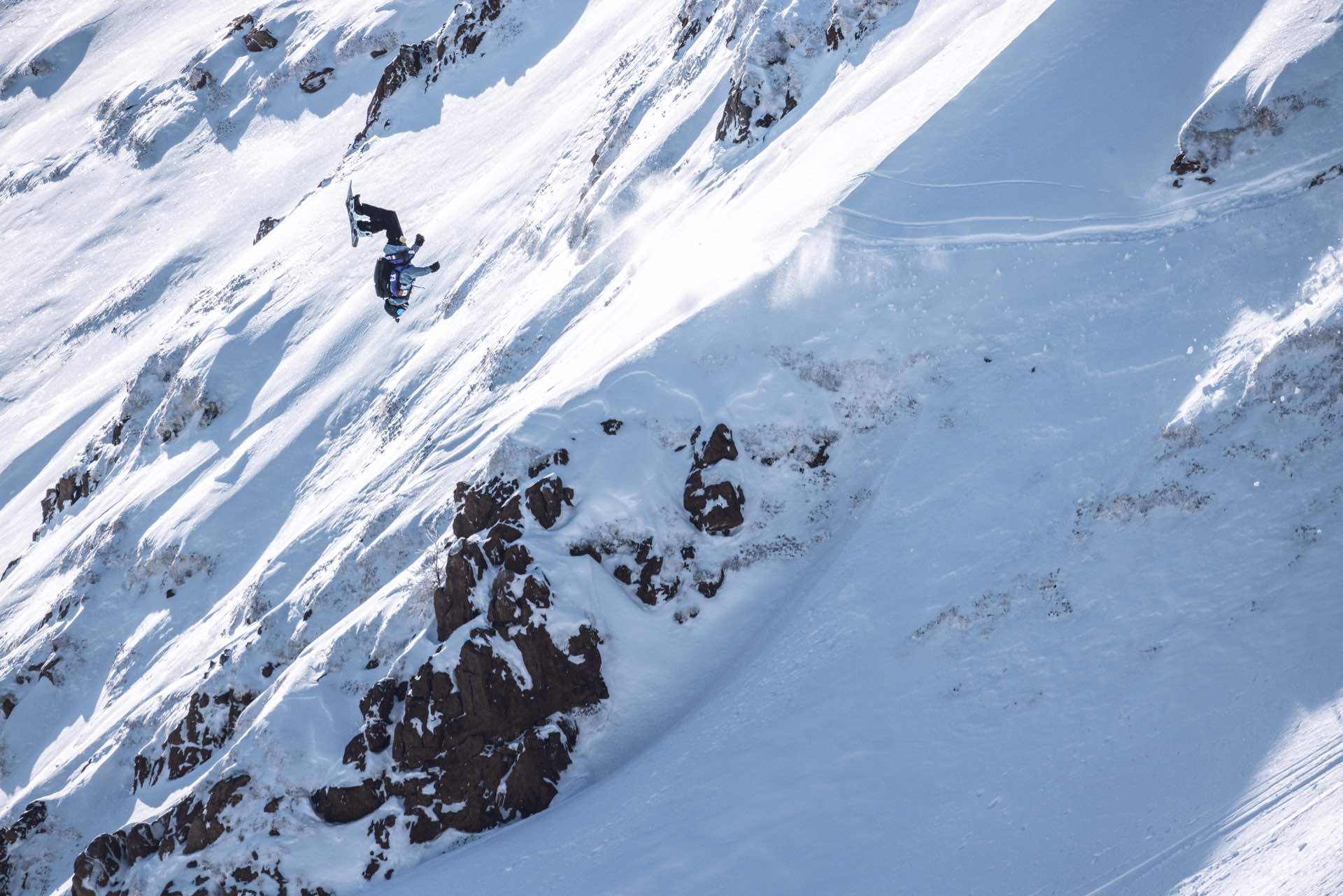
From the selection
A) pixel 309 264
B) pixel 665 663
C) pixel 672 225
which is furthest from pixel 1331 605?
pixel 309 264

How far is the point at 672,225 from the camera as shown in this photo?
27094 millimetres

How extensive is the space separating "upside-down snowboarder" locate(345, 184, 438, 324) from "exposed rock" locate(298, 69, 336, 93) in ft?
107

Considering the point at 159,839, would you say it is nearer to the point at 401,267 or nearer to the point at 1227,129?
the point at 401,267

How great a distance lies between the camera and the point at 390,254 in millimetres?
23484

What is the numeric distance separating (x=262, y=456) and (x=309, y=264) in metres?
10.3

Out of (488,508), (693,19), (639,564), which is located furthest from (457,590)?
(693,19)

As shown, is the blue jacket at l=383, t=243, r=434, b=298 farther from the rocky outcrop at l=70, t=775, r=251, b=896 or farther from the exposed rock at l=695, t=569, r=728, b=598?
the rocky outcrop at l=70, t=775, r=251, b=896

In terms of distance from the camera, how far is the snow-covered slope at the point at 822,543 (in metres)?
15.7

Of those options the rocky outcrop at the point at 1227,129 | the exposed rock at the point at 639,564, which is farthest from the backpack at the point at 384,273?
the rocky outcrop at the point at 1227,129

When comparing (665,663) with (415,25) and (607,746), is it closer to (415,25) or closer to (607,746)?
(607,746)

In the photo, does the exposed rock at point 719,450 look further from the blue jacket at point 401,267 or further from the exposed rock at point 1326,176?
the exposed rock at point 1326,176

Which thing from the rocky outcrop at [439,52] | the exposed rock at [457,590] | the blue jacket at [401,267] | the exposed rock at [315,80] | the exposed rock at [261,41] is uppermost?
the exposed rock at [261,41]

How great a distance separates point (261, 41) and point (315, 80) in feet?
19.8

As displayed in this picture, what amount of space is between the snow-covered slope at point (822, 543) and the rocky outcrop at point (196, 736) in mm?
88
